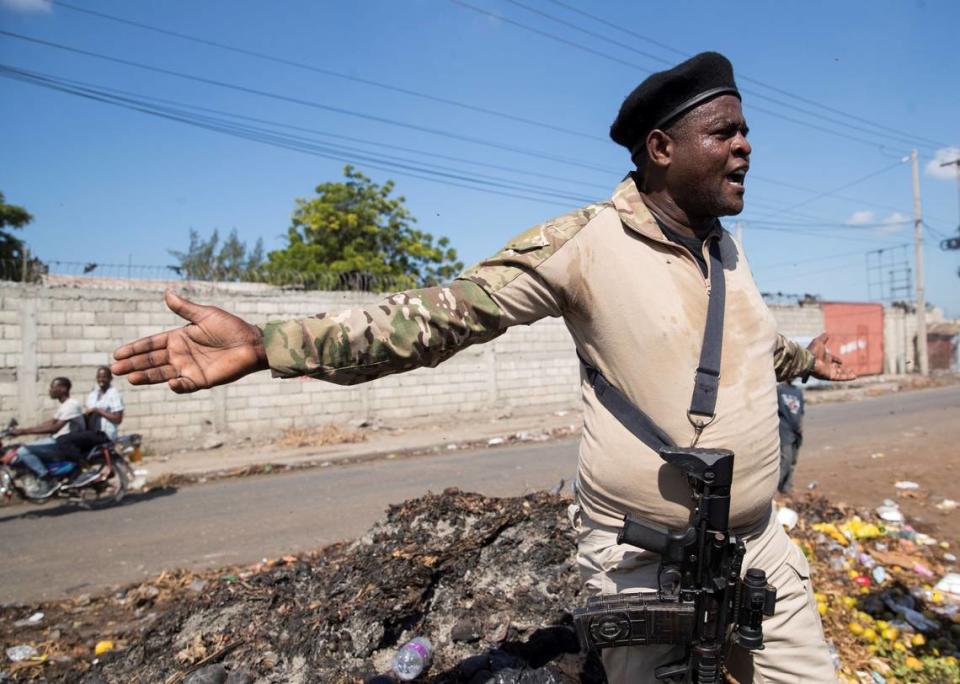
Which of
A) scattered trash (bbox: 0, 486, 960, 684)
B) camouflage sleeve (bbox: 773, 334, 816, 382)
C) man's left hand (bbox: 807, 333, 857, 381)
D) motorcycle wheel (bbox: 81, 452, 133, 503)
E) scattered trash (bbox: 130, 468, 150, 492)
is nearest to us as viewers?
camouflage sleeve (bbox: 773, 334, 816, 382)

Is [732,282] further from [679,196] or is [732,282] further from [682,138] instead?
[682,138]

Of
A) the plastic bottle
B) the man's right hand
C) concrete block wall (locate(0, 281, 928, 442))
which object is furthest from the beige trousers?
A: concrete block wall (locate(0, 281, 928, 442))

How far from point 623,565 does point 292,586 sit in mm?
2397

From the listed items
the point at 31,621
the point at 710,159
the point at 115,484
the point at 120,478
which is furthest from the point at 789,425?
the point at 115,484

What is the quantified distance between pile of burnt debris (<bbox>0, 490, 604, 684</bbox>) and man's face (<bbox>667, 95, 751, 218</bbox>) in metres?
1.85

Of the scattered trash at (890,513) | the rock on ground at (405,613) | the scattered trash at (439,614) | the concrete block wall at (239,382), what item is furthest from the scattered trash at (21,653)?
the concrete block wall at (239,382)

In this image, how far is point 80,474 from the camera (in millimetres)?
7035

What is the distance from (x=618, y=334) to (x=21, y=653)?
3605 millimetres

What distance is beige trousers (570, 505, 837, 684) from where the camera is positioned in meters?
1.65

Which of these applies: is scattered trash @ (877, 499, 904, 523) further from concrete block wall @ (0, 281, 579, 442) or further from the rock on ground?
concrete block wall @ (0, 281, 579, 442)

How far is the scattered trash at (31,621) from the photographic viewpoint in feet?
12.9

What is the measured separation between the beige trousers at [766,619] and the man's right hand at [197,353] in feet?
3.17

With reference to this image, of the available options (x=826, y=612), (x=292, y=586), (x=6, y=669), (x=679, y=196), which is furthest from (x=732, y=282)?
(x=6, y=669)

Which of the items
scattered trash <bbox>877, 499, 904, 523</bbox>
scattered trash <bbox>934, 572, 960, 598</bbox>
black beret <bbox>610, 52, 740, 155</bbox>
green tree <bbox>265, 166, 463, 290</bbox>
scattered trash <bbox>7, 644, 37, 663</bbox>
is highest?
green tree <bbox>265, 166, 463, 290</bbox>
